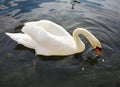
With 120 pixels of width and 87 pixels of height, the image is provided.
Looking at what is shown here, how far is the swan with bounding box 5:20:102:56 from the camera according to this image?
28.0 ft

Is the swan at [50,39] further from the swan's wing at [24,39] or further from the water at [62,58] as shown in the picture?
the water at [62,58]

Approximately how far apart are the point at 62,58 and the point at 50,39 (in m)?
0.65

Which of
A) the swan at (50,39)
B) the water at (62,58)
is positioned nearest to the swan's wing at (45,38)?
the swan at (50,39)

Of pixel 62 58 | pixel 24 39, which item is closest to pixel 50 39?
pixel 62 58

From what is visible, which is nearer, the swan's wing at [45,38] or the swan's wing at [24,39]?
the swan's wing at [45,38]

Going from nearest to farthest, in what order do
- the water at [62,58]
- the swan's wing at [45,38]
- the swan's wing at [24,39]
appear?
the water at [62,58], the swan's wing at [45,38], the swan's wing at [24,39]

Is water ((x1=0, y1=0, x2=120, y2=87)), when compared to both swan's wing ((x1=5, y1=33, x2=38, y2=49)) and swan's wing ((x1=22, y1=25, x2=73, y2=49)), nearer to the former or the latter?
swan's wing ((x1=5, y1=33, x2=38, y2=49))

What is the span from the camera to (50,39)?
849 centimetres

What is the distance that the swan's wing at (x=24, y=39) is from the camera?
899cm

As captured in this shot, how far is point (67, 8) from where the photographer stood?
1198cm

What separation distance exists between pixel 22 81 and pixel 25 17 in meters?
3.80

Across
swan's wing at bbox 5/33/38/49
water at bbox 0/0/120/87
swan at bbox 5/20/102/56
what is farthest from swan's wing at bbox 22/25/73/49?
water at bbox 0/0/120/87

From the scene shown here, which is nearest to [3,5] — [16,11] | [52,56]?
[16,11]

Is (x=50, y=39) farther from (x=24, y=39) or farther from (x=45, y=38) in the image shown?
(x=24, y=39)
